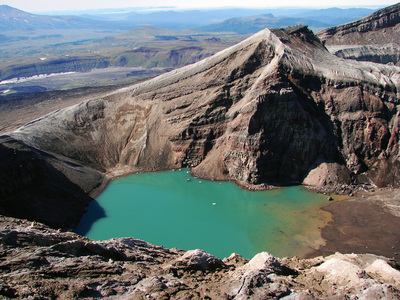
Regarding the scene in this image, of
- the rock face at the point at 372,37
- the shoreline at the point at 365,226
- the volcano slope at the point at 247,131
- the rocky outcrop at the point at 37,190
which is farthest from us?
the rock face at the point at 372,37

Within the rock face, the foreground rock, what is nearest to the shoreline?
the foreground rock

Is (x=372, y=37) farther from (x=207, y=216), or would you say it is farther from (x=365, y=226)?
(x=207, y=216)

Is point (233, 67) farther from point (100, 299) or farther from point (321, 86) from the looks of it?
point (100, 299)

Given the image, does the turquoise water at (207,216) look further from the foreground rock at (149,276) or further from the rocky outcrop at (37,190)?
the foreground rock at (149,276)

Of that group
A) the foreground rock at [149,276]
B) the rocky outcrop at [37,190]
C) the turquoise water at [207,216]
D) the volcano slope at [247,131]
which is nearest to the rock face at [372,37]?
the volcano slope at [247,131]

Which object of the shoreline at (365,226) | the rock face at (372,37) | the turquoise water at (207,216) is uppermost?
the rock face at (372,37)

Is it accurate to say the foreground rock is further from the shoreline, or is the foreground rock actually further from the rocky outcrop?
the rocky outcrop

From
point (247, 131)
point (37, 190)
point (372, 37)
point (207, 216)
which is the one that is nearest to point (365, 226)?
point (207, 216)
